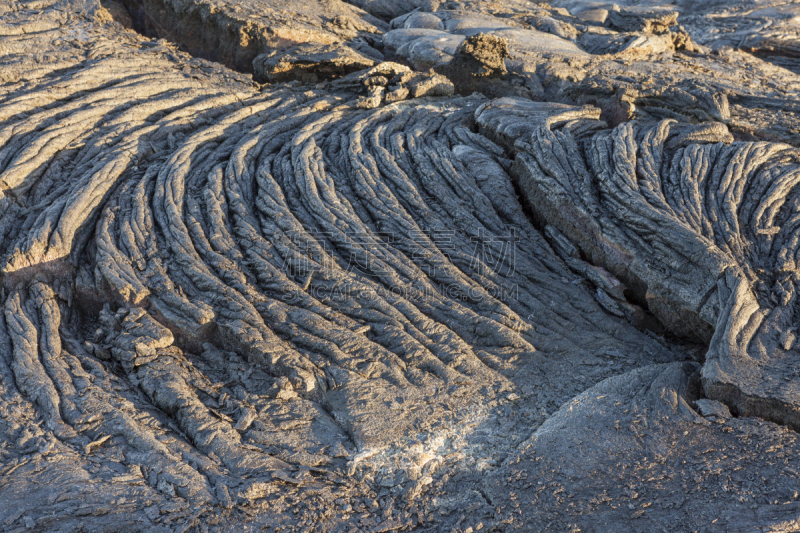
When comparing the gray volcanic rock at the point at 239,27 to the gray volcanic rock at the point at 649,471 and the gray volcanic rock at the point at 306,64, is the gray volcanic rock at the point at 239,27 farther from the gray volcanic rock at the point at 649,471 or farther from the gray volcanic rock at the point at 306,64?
the gray volcanic rock at the point at 649,471

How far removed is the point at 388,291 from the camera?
23.3 ft

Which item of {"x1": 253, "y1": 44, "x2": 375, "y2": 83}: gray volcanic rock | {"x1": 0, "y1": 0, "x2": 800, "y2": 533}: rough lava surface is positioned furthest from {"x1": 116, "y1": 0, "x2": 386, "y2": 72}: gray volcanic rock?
{"x1": 0, "y1": 0, "x2": 800, "y2": 533}: rough lava surface

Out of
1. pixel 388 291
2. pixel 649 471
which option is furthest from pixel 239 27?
pixel 649 471

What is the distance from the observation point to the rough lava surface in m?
4.76

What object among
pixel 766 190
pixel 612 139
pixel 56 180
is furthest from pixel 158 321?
pixel 766 190

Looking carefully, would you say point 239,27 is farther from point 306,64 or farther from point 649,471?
point 649,471

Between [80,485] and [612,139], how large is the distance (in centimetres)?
872

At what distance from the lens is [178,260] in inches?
288

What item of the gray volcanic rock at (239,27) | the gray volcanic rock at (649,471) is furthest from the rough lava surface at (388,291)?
the gray volcanic rock at (239,27)

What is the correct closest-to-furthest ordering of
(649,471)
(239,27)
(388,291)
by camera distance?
(649,471) → (388,291) → (239,27)

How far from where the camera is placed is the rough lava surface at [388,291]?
4.76 m

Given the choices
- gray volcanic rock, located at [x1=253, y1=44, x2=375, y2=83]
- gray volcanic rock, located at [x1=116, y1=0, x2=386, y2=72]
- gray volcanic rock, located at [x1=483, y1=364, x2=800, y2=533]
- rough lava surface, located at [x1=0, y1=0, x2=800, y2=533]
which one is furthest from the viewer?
gray volcanic rock, located at [x1=116, y1=0, x2=386, y2=72]

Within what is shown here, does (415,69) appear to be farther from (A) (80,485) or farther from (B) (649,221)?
(A) (80,485)

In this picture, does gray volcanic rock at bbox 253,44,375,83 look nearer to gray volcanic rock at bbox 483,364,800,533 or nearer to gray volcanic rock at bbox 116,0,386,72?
gray volcanic rock at bbox 116,0,386,72
